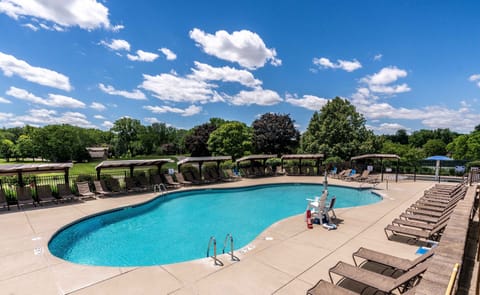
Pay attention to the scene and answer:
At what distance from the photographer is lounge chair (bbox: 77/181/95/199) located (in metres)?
11.3

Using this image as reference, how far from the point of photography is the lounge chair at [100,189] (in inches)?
471

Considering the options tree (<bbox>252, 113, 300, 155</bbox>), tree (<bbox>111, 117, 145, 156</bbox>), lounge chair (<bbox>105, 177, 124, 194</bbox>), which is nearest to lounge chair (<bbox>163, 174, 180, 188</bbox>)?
lounge chair (<bbox>105, 177, 124, 194</bbox>)

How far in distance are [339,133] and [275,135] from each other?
12088 millimetres

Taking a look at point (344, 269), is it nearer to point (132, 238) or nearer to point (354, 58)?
point (132, 238)

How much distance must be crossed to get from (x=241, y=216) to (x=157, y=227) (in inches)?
143

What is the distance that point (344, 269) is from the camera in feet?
12.5

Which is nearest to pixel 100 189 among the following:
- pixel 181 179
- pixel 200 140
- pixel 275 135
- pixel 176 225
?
pixel 181 179

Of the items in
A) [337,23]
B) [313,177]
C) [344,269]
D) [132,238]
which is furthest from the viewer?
[313,177]

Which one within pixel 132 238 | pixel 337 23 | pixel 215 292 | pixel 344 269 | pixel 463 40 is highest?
pixel 337 23

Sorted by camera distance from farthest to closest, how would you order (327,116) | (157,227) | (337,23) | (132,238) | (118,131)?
(118,131) < (327,116) < (337,23) < (157,227) < (132,238)

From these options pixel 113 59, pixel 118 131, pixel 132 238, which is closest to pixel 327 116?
pixel 113 59

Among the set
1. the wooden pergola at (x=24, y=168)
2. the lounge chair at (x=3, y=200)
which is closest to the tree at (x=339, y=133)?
the wooden pergola at (x=24, y=168)

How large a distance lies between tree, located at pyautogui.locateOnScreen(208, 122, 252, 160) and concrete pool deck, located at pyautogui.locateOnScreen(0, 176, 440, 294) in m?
28.0

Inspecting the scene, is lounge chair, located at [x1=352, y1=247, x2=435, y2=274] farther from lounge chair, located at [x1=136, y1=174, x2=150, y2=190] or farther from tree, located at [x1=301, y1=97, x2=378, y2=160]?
tree, located at [x1=301, y1=97, x2=378, y2=160]
